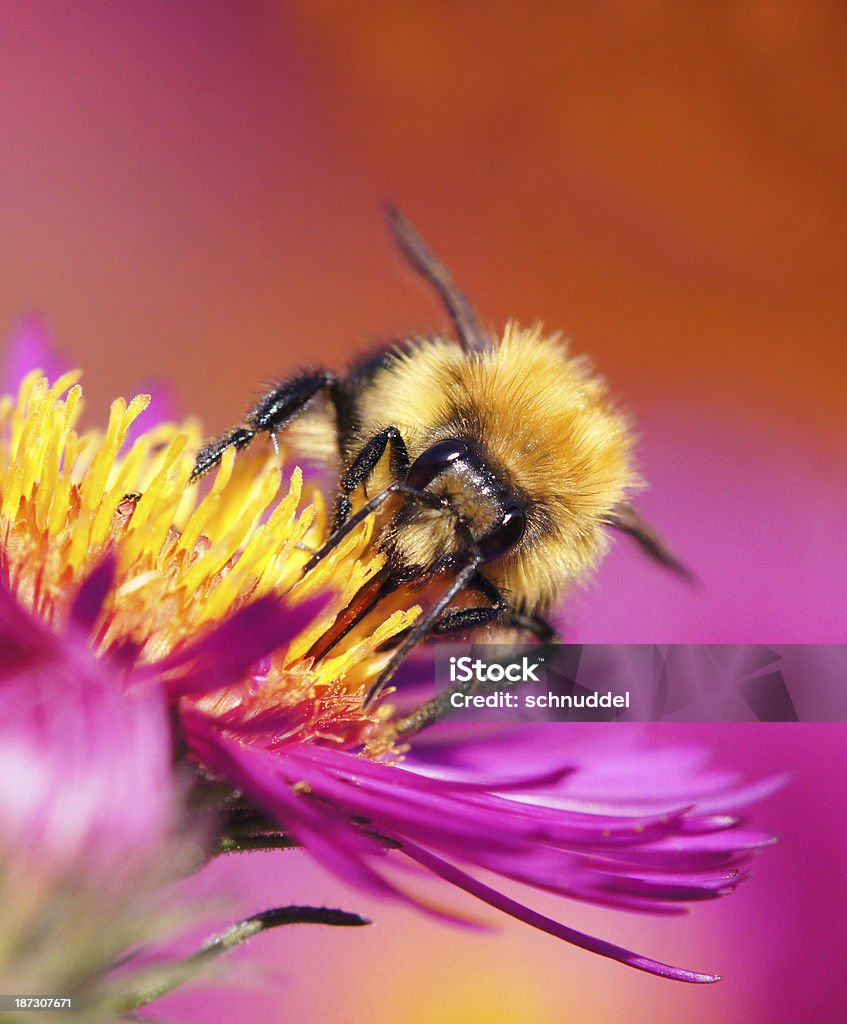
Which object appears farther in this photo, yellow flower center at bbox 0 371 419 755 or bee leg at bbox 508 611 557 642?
bee leg at bbox 508 611 557 642

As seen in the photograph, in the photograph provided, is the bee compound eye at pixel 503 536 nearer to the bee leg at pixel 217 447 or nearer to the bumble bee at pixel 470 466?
the bumble bee at pixel 470 466

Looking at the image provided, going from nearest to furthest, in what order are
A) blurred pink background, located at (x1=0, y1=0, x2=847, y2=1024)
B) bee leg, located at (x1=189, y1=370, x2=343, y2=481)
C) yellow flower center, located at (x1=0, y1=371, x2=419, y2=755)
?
yellow flower center, located at (x1=0, y1=371, x2=419, y2=755) → bee leg, located at (x1=189, y1=370, x2=343, y2=481) → blurred pink background, located at (x1=0, y1=0, x2=847, y2=1024)

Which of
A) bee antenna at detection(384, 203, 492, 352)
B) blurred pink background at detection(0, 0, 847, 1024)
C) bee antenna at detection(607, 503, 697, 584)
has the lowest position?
bee antenna at detection(607, 503, 697, 584)

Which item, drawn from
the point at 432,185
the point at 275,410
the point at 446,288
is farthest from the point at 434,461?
the point at 432,185

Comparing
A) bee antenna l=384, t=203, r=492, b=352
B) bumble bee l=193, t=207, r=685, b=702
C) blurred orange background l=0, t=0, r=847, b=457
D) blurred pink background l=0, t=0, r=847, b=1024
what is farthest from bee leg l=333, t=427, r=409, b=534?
blurred orange background l=0, t=0, r=847, b=457

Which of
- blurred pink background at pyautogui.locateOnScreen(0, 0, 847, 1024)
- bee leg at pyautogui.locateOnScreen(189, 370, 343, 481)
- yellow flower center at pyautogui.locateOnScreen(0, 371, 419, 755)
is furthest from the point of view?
blurred pink background at pyautogui.locateOnScreen(0, 0, 847, 1024)

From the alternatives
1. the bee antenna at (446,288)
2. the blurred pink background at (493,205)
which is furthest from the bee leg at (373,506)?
the blurred pink background at (493,205)

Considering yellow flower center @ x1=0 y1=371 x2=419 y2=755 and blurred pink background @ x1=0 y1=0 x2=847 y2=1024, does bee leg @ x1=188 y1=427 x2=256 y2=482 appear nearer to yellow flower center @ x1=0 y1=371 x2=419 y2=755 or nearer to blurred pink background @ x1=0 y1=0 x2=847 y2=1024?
yellow flower center @ x1=0 y1=371 x2=419 y2=755

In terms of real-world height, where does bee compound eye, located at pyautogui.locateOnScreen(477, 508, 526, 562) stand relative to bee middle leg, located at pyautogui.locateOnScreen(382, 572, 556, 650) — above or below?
above
